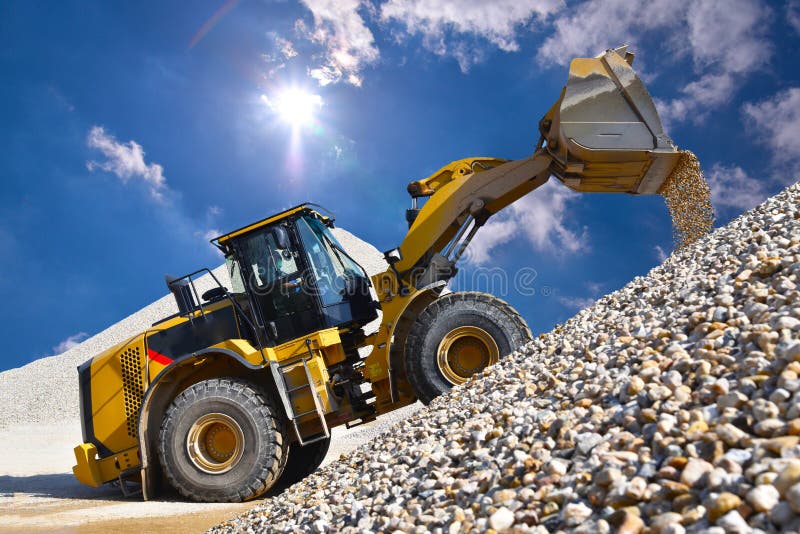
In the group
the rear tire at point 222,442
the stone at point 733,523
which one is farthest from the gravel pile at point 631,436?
the rear tire at point 222,442

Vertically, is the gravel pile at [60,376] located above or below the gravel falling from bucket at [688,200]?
above

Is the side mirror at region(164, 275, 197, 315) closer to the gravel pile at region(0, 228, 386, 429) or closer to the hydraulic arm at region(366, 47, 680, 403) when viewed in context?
the hydraulic arm at region(366, 47, 680, 403)

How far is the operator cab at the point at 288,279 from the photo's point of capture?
272 inches

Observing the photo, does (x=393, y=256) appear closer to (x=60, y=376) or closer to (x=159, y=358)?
(x=159, y=358)

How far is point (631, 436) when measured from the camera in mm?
2402

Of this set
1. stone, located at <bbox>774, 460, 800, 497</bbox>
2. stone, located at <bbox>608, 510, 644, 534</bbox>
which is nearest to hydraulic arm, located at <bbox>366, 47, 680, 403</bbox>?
stone, located at <bbox>608, 510, 644, 534</bbox>

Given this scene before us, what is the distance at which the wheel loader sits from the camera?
648 cm

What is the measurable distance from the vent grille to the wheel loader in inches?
0.7

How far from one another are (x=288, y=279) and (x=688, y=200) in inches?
200

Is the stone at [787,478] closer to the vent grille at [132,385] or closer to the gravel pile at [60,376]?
the vent grille at [132,385]

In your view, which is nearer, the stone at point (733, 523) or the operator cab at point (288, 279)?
Result: the stone at point (733, 523)

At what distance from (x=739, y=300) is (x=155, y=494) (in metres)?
6.61

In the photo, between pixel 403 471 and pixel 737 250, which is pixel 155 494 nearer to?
pixel 403 471

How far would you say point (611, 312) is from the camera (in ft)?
16.8
